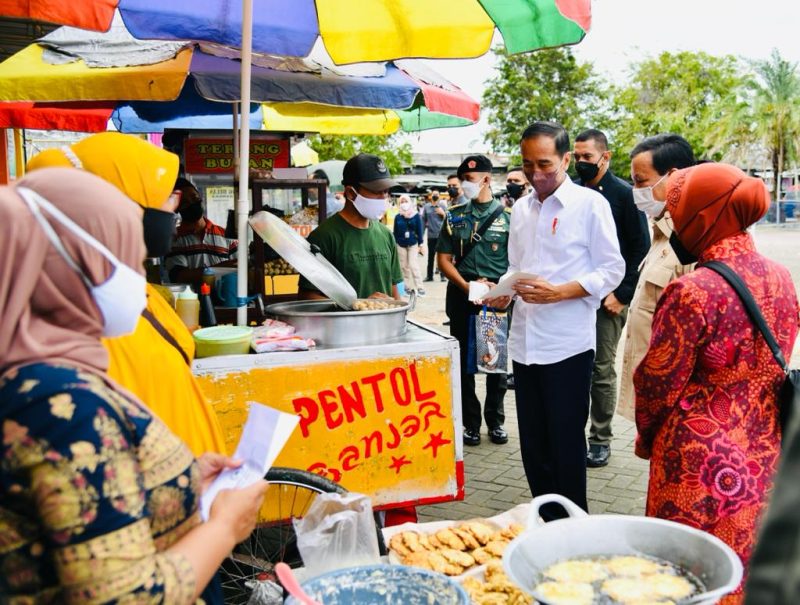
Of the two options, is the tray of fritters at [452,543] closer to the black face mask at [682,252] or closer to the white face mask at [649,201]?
the black face mask at [682,252]

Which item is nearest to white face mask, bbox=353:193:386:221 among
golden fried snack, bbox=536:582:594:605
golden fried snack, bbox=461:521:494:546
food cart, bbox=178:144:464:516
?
food cart, bbox=178:144:464:516

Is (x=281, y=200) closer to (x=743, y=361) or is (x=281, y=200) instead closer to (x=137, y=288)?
(x=743, y=361)

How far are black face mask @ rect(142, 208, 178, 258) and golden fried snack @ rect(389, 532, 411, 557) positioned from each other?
1.59m

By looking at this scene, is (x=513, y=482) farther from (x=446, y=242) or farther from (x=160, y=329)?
(x=160, y=329)

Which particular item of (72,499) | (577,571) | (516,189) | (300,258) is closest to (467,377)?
(516,189)

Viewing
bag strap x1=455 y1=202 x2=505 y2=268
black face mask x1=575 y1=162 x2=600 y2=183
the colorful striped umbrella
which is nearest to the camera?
the colorful striped umbrella

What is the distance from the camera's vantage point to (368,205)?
4.41m

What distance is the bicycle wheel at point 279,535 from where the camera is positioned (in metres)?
3.11

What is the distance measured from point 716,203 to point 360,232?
2.34 metres

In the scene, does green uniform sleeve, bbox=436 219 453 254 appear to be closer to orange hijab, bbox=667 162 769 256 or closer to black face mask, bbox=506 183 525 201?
black face mask, bbox=506 183 525 201

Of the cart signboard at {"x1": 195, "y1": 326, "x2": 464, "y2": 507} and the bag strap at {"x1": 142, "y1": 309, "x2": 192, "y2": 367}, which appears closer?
the bag strap at {"x1": 142, "y1": 309, "x2": 192, "y2": 367}

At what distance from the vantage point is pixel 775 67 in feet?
136

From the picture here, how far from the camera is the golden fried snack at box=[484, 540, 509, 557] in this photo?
10.4 feet

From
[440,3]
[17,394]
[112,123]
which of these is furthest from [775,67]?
[17,394]
